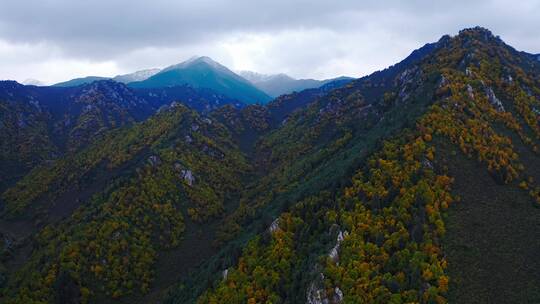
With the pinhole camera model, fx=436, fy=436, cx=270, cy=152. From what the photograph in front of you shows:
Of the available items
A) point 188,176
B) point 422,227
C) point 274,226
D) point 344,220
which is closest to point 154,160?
point 188,176

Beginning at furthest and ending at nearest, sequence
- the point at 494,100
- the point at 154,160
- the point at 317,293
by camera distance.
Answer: the point at 154,160 → the point at 494,100 → the point at 317,293

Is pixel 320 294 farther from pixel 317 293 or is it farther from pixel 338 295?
pixel 338 295

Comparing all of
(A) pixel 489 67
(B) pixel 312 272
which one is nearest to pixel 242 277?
(B) pixel 312 272

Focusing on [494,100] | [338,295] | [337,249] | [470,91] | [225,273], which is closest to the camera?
[338,295]

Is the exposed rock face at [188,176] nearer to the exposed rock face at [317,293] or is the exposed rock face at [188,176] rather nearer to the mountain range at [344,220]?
the mountain range at [344,220]

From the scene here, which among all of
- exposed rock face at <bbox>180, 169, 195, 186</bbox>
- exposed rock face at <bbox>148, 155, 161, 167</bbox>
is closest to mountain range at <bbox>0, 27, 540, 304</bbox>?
exposed rock face at <bbox>180, 169, 195, 186</bbox>

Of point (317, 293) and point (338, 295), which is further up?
point (338, 295)

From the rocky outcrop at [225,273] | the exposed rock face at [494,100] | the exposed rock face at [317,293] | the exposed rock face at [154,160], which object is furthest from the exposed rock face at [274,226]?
the exposed rock face at [154,160]
